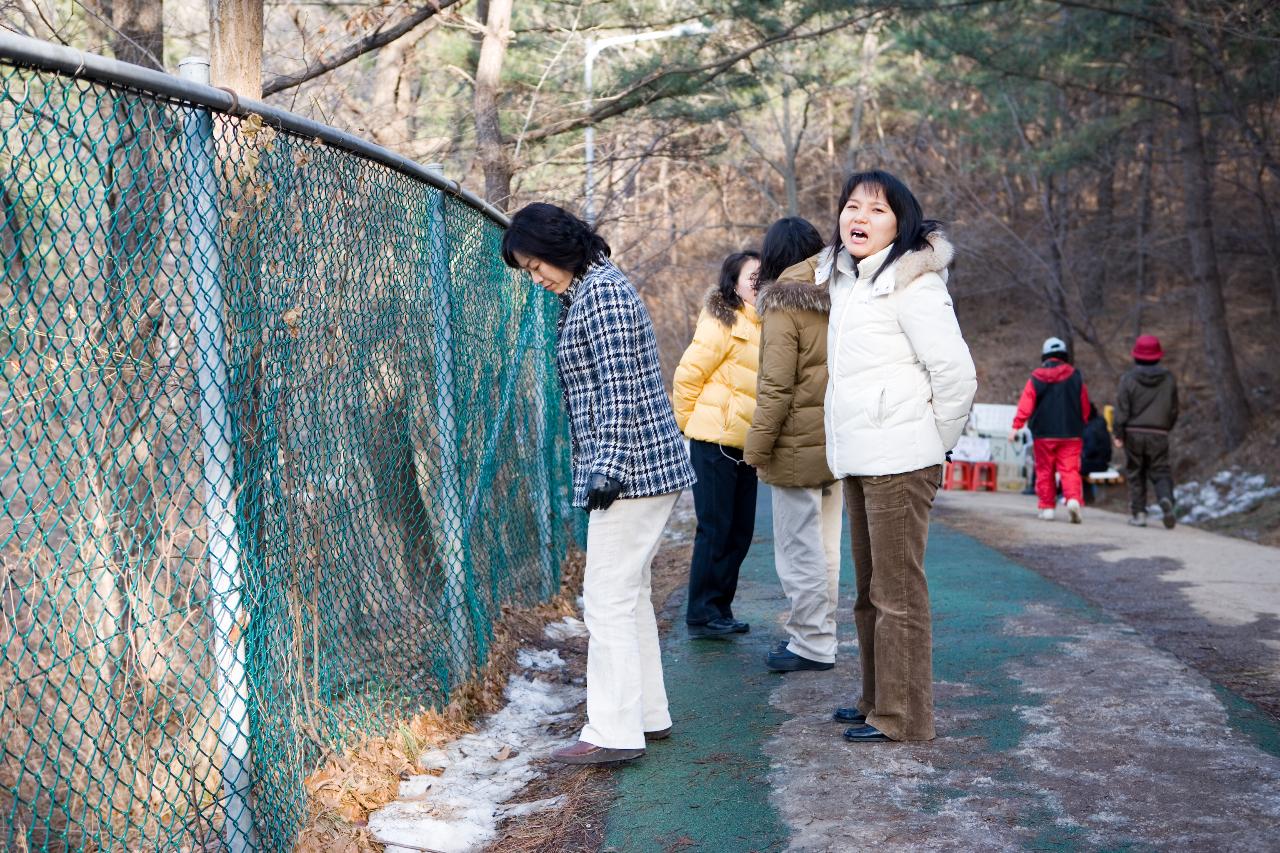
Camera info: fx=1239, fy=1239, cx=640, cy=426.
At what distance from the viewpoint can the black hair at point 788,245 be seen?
18.2 feet

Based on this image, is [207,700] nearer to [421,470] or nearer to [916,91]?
[421,470]

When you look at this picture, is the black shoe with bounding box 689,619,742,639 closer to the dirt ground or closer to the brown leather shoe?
the dirt ground

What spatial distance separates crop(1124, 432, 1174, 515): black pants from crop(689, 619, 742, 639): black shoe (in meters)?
7.40

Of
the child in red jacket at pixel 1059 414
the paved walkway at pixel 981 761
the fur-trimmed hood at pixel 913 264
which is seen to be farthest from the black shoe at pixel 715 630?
the child in red jacket at pixel 1059 414

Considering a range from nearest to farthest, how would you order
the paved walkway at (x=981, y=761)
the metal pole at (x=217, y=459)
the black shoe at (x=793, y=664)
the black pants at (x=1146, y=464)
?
the metal pole at (x=217, y=459) → the paved walkway at (x=981, y=761) → the black shoe at (x=793, y=664) → the black pants at (x=1146, y=464)

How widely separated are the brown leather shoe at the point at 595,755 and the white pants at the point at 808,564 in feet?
4.63

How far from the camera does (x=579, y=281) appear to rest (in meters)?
4.43

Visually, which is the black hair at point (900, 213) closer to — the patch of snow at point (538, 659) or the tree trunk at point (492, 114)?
the patch of snow at point (538, 659)

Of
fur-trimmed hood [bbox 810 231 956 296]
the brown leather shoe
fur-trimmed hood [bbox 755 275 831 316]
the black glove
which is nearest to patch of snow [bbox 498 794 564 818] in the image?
the brown leather shoe

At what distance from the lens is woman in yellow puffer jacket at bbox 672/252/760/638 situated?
243 inches

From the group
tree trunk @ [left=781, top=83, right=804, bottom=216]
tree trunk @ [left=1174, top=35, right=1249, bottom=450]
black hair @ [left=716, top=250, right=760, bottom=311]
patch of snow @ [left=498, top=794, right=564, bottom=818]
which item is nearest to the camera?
patch of snow @ [left=498, top=794, right=564, bottom=818]

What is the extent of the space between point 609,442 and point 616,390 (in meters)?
0.18

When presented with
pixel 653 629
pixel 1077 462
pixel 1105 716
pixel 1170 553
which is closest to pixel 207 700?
pixel 653 629

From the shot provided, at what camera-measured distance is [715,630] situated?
6535 millimetres
